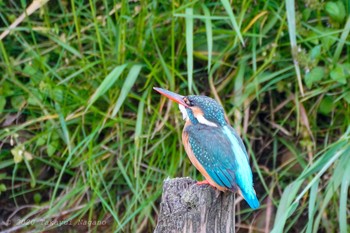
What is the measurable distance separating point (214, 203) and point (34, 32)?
2384 mm

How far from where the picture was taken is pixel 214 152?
346 centimetres

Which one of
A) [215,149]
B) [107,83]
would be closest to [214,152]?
[215,149]

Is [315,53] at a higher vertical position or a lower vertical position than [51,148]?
higher

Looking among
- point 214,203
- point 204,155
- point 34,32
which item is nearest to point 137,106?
point 34,32

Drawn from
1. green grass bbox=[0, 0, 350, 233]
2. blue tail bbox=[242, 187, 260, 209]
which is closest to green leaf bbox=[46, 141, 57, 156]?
green grass bbox=[0, 0, 350, 233]

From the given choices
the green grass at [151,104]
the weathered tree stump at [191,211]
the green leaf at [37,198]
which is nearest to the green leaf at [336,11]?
the green grass at [151,104]

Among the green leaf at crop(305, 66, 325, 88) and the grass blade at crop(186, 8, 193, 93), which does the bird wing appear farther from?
the green leaf at crop(305, 66, 325, 88)

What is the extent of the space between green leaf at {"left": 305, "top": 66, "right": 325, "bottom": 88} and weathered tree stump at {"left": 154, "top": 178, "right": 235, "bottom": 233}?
157cm

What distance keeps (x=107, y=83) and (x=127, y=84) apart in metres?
0.14

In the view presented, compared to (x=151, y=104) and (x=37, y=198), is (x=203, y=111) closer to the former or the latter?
(x=151, y=104)

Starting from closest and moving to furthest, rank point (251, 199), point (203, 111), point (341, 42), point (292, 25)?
point (251, 199) < point (203, 111) < point (292, 25) < point (341, 42)

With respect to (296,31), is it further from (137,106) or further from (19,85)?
(19,85)

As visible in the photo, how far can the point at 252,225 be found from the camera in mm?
4832

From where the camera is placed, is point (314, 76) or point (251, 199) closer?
point (251, 199)
